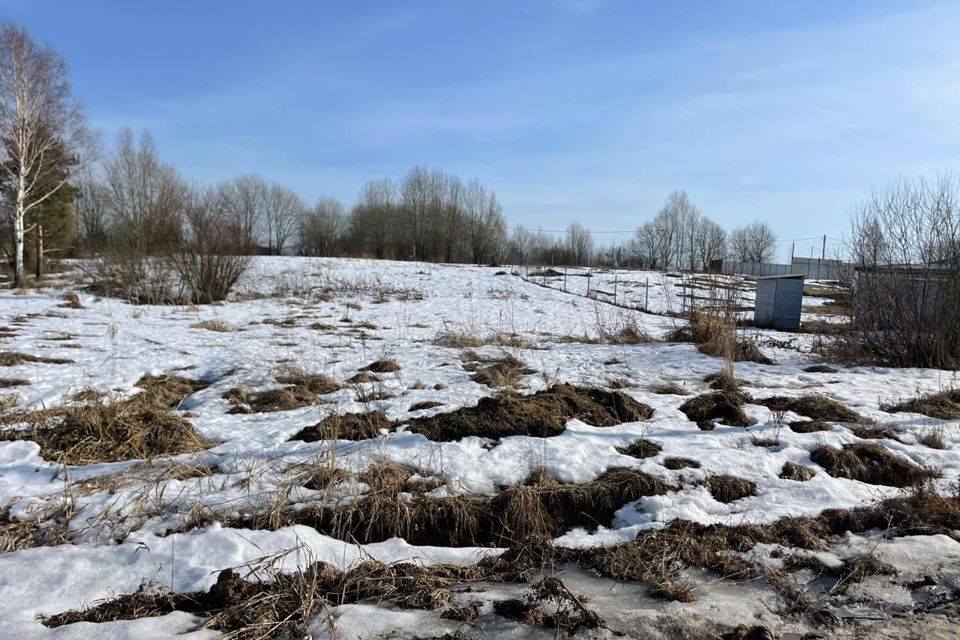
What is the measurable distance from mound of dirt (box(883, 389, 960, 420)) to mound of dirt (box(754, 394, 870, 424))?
0.60 m

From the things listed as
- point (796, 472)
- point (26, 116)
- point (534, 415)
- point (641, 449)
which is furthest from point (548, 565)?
point (26, 116)

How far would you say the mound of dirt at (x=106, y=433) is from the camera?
4.17 meters

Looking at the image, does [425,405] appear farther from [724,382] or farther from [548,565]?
[724,382]

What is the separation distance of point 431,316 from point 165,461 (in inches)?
434

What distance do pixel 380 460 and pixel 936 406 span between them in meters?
5.58

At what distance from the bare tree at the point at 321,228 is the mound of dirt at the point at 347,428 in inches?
1869

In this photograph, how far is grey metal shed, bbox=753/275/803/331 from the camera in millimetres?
Answer: 13633

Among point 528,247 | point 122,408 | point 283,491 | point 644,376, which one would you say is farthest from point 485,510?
point 528,247

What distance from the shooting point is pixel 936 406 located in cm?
543

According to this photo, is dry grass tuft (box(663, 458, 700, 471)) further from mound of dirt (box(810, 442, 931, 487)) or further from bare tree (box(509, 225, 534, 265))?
bare tree (box(509, 225, 534, 265))

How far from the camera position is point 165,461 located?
3.94 meters

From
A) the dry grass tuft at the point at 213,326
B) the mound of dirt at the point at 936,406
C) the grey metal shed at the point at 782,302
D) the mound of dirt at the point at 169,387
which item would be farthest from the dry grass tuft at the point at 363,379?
the grey metal shed at the point at 782,302

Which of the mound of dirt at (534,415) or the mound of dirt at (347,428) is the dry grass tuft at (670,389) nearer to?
the mound of dirt at (534,415)

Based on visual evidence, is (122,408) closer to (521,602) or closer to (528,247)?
(521,602)
